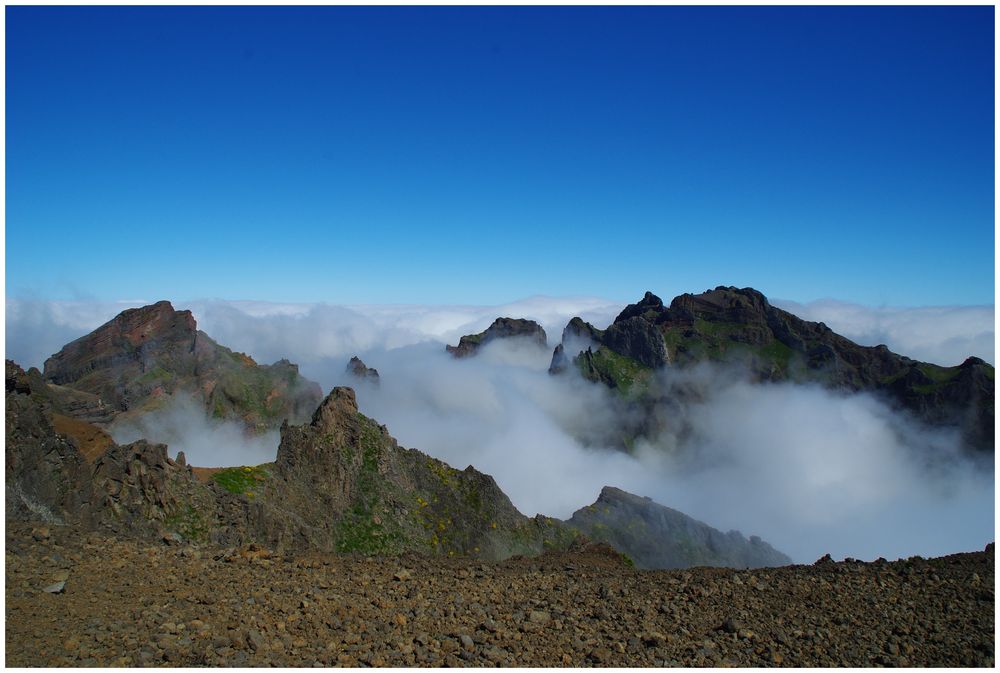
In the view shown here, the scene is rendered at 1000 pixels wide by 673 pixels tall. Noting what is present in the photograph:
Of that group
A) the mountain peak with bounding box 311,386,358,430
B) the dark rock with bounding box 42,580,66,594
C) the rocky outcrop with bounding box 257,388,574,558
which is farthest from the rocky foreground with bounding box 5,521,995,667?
the mountain peak with bounding box 311,386,358,430

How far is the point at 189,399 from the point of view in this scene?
129m

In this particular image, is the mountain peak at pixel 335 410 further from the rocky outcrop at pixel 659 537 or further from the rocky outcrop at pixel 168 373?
the rocky outcrop at pixel 168 373

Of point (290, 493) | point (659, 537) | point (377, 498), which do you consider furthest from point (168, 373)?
point (290, 493)

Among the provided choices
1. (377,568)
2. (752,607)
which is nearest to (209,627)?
(377,568)

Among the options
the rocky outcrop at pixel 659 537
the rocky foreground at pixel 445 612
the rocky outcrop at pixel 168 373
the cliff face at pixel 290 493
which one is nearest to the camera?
the rocky foreground at pixel 445 612

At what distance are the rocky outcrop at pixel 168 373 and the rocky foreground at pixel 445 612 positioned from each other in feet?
392

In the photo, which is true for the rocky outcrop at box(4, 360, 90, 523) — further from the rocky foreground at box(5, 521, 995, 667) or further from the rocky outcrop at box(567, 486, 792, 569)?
the rocky outcrop at box(567, 486, 792, 569)

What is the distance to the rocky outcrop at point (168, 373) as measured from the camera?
423 feet

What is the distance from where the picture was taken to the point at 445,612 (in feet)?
52.7

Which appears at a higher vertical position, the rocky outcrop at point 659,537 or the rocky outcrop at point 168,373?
the rocky outcrop at point 168,373

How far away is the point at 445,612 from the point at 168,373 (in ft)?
448

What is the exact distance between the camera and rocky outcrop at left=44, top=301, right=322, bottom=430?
128875mm

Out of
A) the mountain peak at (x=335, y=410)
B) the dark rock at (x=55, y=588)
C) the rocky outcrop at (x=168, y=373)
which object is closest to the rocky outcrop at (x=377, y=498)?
the mountain peak at (x=335, y=410)

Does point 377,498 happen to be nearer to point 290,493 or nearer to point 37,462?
point 290,493
